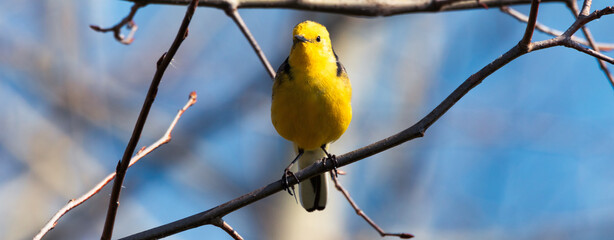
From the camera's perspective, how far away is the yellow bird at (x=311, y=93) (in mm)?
3445

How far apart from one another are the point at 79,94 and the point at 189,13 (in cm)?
895

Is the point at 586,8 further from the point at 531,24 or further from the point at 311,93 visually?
the point at 311,93

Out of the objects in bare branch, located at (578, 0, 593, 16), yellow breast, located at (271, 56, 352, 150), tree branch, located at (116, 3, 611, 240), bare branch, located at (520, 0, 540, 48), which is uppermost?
yellow breast, located at (271, 56, 352, 150)

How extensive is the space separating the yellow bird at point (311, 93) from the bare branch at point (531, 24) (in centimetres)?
141

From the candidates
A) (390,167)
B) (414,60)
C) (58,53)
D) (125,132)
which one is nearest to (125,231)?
(125,132)

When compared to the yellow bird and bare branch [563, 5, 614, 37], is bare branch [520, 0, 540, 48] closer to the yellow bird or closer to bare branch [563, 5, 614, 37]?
bare branch [563, 5, 614, 37]

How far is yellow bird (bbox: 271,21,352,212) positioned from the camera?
3445 millimetres

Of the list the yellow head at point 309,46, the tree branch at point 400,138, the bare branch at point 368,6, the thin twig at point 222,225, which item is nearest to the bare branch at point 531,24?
the tree branch at point 400,138

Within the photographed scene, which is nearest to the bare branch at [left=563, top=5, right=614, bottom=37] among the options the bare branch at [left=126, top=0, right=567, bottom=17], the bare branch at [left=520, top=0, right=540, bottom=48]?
the bare branch at [left=520, top=0, right=540, bottom=48]

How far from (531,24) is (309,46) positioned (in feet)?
5.59

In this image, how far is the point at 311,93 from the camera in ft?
11.3

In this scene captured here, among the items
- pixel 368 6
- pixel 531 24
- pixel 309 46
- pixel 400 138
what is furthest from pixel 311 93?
pixel 531 24

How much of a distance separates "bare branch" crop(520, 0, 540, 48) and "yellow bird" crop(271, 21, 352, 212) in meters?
1.41

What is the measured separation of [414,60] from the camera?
11039mm
